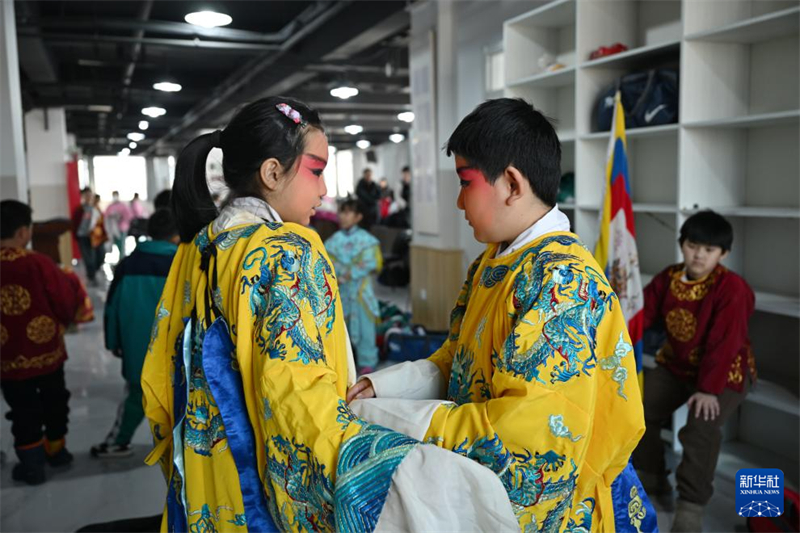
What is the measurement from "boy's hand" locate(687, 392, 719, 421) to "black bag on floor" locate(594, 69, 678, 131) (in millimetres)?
1340

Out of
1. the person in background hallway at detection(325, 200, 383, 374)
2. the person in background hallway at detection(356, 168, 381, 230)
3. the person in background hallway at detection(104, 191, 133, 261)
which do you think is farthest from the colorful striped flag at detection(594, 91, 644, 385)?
the person in background hallway at detection(104, 191, 133, 261)

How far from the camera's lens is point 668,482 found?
280cm

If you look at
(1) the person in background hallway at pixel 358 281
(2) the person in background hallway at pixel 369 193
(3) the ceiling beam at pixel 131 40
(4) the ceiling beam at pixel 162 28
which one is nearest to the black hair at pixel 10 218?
(1) the person in background hallway at pixel 358 281

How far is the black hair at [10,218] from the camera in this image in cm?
304

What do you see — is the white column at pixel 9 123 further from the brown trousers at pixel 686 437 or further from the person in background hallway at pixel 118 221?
the person in background hallway at pixel 118 221

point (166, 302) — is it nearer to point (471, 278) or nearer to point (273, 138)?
point (273, 138)

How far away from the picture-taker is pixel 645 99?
3182mm

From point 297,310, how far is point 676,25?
306cm

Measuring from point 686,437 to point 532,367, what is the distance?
75.4 inches

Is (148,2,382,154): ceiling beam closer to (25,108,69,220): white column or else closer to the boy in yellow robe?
(25,108,69,220): white column

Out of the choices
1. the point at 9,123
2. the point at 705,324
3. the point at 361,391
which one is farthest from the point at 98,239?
the point at 361,391

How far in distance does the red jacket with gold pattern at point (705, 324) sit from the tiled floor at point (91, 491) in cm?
55

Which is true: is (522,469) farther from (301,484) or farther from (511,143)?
(511,143)

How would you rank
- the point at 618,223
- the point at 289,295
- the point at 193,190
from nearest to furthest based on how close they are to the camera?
the point at 289,295 < the point at 193,190 < the point at 618,223
